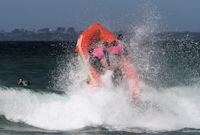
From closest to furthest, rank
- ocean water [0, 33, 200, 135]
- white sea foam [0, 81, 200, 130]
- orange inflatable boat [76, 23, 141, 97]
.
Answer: ocean water [0, 33, 200, 135]
white sea foam [0, 81, 200, 130]
orange inflatable boat [76, 23, 141, 97]

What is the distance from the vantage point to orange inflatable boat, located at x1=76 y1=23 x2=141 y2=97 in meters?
14.7

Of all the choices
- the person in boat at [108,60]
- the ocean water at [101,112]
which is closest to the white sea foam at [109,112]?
the ocean water at [101,112]

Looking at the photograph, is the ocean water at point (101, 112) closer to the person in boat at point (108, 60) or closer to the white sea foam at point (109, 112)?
the white sea foam at point (109, 112)

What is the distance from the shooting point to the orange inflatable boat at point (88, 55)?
579 inches

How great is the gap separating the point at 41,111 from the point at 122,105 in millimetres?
2233

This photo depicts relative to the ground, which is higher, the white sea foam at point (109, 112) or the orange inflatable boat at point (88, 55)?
the orange inflatable boat at point (88, 55)

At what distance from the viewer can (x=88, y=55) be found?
49.7 ft

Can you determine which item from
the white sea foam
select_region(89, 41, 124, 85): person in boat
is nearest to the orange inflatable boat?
select_region(89, 41, 124, 85): person in boat

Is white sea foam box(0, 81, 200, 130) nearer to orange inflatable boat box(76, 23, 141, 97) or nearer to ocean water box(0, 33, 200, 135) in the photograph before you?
ocean water box(0, 33, 200, 135)

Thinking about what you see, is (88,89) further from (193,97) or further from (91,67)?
(193,97)

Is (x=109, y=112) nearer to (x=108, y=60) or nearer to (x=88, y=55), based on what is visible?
(x=108, y=60)

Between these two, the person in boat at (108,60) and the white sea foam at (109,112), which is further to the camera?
the person in boat at (108,60)

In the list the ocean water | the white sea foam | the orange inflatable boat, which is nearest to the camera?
the ocean water

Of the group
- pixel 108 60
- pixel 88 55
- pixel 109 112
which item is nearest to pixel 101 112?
pixel 109 112
